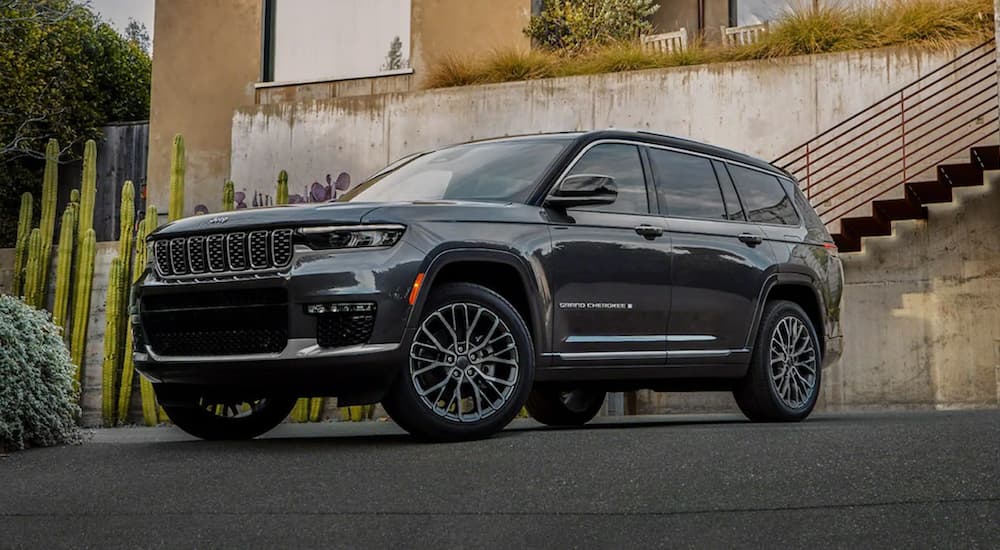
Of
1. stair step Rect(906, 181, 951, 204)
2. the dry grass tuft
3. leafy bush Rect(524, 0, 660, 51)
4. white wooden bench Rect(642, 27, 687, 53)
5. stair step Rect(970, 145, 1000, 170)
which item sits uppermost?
leafy bush Rect(524, 0, 660, 51)

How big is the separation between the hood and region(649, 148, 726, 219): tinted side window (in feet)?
7.34

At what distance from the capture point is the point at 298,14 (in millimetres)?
20188

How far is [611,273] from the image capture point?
7.26m

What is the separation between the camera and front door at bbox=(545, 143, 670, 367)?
22.9 ft

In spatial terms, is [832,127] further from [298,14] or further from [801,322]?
[298,14]

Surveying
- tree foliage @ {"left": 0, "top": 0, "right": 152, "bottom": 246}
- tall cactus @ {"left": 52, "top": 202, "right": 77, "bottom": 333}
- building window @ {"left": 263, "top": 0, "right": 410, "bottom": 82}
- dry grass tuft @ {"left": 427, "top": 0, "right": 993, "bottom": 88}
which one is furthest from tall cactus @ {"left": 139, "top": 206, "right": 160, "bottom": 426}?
tree foliage @ {"left": 0, "top": 0, "right": 152, "bottom": 246}

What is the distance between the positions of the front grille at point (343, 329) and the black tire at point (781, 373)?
326 cm

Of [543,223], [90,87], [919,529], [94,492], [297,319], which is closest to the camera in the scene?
[919,529]

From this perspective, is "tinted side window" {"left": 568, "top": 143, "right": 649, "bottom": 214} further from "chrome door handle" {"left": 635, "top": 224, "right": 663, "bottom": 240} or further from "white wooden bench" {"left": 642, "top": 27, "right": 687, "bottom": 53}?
"white wooden bench" {"left": 642, "top": 27, "right": 687, "bottom": 53}

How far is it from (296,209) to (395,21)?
525 inches

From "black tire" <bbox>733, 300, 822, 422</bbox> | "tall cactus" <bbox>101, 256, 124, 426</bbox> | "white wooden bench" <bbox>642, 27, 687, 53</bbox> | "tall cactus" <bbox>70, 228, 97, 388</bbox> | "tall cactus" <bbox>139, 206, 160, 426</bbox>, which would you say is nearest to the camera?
"black tire" <bbox>733, 300, 822, 422</bbox>

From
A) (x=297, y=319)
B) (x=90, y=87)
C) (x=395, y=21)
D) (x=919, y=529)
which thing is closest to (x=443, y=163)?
(x=297, y=319)

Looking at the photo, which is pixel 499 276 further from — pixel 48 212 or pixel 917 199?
pixel 48 212

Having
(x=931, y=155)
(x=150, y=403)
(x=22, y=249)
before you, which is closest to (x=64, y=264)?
(x=22, y=249)
